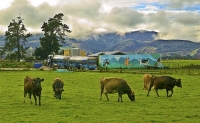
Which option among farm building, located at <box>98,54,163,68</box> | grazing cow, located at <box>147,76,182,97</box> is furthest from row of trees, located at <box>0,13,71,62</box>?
grazing cow, located at <box>147,76,182,97</box>

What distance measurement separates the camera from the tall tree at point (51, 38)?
351 ft

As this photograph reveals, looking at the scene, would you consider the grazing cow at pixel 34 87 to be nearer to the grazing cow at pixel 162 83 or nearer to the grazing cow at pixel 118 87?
the grazing cow at pixel 118 87

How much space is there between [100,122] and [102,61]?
225 feet

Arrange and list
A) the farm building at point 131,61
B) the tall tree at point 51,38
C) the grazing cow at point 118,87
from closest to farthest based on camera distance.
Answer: the grazing cow at point 118,87 → the farm building at point 131,61 → the tall tree at point 51,38

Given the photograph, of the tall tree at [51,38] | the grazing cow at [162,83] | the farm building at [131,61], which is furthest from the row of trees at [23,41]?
the grazing cow at [162,83]

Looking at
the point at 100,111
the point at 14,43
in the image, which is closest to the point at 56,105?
the point at 100,111

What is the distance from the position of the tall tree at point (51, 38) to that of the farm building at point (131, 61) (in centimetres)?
2983

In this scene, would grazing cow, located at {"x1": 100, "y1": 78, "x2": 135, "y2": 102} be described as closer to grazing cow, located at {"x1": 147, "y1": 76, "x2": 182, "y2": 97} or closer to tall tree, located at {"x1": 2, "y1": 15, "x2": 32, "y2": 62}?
grazing cow, located at {"x1": 147, "y1": 76, "x2": 182, "y2": 97}

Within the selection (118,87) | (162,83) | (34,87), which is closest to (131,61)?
(162,83)

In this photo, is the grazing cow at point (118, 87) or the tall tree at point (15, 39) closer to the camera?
the grazing cow at point (118, 87)

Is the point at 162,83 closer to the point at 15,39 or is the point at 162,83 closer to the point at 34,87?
the point at 34,87

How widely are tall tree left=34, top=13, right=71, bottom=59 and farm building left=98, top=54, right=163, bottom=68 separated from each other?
29826 mm

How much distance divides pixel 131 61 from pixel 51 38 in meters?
38.1

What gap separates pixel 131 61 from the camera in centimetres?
8331
